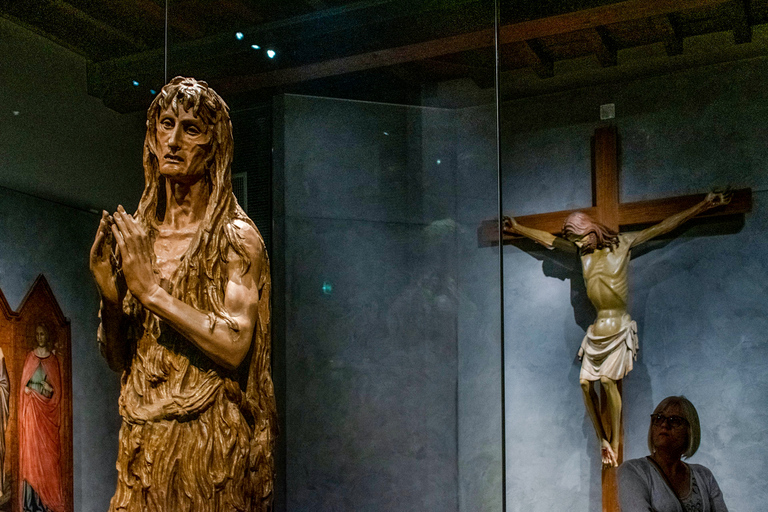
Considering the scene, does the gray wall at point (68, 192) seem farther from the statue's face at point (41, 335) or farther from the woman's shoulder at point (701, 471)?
the woman's shoulder at point (701, 471)

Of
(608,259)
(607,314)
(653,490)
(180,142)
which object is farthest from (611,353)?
(180,142)

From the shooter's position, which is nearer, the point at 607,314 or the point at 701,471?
the point at 701,471

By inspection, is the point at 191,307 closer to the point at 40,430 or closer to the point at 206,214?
the point at 206,214

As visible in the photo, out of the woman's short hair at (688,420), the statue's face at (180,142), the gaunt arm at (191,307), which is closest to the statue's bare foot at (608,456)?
the woman's short hair at (688,420)

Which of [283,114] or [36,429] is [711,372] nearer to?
[283,114]

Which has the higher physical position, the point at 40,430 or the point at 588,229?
the point at 588,229

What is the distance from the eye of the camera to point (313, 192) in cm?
302

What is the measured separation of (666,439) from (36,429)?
221cm

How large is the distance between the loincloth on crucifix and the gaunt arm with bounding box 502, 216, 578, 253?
35 centimetres

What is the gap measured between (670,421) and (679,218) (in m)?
0.77

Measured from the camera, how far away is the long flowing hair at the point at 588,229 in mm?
3264

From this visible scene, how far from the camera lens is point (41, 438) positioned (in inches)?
109

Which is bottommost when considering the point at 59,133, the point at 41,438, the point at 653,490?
the point at 653,490

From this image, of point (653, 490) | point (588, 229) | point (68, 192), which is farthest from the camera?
point (588, 229)
